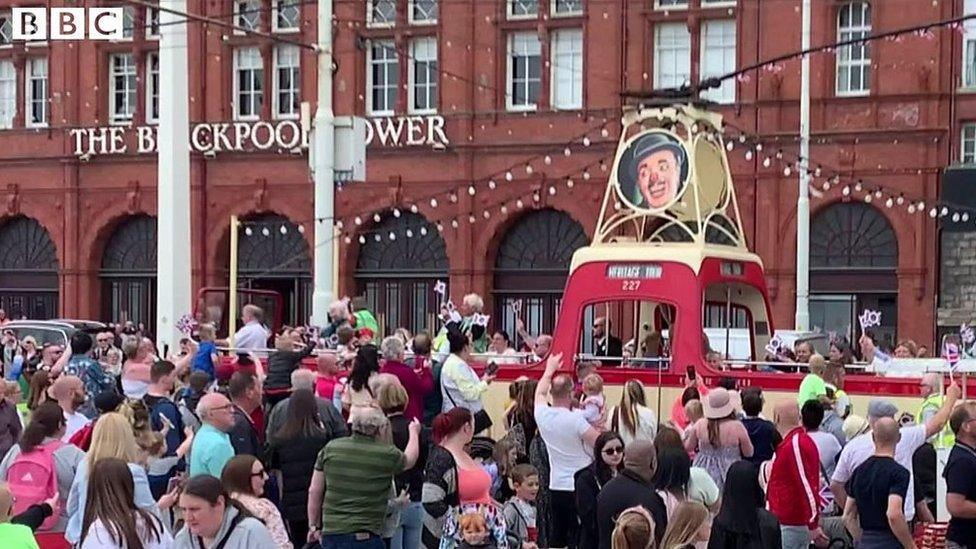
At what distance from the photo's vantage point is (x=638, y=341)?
2342cm

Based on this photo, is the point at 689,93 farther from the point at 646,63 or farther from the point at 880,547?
the point at 646,63

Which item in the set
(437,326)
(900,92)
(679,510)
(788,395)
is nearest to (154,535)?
(679,510)

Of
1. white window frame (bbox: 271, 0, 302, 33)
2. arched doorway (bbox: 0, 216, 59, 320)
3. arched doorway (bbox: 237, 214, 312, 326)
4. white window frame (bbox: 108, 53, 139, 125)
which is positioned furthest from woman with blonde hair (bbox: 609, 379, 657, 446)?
arched doorway (bbox: 0, 216, 59, 320)

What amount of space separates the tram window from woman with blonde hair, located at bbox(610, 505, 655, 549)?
11.6m

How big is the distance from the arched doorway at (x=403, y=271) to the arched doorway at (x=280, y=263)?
1.47 metres

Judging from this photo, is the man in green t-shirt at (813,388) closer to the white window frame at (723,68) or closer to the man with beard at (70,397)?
the man with beard at (70,397)

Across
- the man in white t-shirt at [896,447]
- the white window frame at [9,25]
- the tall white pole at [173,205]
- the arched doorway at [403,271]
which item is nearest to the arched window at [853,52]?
the arched doorway at [403,271]

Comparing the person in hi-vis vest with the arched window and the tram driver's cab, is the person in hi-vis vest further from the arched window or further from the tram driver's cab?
the arched window

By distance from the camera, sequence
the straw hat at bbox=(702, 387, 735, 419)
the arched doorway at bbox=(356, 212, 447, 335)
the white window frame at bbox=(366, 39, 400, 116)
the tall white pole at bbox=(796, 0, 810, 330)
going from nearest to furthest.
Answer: the straw hat at bbox=(702, 387, 735, 419)
the tall white pole at bbox=(796, 0, 810, 330)
the arched doorway at bbox=(356, 212, 447, 335)
the white window frame at bbox=(366, 39, 400, 116)

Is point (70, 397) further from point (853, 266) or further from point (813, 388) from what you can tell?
point (853, 266)

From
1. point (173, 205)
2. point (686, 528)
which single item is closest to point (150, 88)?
point (173, 205)

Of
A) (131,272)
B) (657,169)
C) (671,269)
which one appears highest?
(657,169)

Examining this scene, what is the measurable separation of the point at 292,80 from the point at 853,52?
43.5 ft

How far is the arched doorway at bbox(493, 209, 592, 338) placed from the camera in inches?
1572
